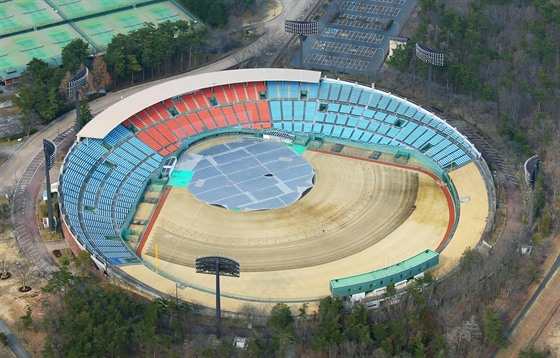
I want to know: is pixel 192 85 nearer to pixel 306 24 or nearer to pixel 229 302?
pixel 306 24

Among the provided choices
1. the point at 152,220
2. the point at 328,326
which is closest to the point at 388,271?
the point at 328,326

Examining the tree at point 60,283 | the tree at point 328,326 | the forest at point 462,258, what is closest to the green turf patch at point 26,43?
the forest at point 462,258

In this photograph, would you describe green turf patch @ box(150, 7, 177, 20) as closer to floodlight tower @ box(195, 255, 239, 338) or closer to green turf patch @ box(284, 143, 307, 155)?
green turf patch @ box(284, 143, 307, 155)

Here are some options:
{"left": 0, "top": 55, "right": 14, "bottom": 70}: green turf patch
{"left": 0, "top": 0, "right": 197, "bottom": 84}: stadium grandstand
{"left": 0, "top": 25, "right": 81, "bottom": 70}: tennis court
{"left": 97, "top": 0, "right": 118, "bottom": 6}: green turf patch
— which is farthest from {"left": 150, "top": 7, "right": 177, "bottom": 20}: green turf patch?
{"left": 0, "top": 55, "right": 14, "bottom": 70}: green turf patch

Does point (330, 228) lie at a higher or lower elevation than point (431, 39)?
lower

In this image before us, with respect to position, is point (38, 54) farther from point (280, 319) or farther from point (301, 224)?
point (280, 319)

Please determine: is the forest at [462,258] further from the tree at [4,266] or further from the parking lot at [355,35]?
the tree at [4,266]

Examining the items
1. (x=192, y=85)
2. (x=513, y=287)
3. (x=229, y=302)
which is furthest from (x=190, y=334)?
(x=192, y=85)
